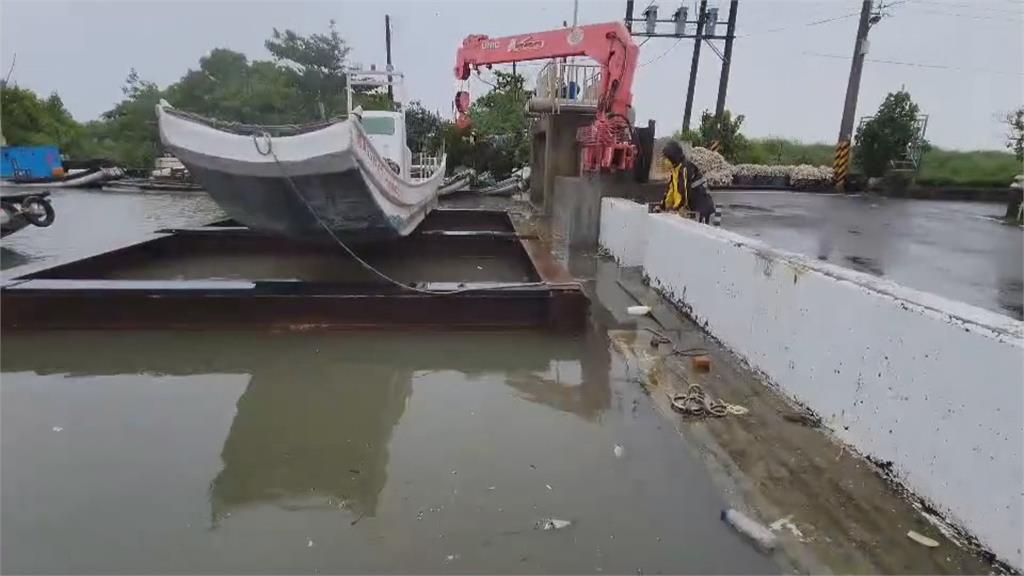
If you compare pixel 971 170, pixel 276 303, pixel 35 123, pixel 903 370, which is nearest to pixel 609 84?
pixel 276 303

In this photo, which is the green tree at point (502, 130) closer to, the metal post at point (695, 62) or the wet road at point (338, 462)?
the metal post at point (695, 62)

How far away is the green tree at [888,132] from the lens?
68.5ft

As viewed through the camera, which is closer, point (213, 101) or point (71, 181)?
point (71, 181)

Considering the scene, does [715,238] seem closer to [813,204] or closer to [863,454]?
[863,454]

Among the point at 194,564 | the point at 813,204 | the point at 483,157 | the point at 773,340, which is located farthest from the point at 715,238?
the point at 483,157

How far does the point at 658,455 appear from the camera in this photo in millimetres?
3123

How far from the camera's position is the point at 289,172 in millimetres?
5039

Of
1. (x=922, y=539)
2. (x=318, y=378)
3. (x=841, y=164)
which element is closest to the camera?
(x=922, y=539)

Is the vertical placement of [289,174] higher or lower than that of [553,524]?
higher

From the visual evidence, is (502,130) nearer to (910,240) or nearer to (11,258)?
(910,240)

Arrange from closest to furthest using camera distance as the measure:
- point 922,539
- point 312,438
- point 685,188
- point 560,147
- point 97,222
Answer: point 922,539, point 312,438, point 685,188, point 97,222, point 560,147

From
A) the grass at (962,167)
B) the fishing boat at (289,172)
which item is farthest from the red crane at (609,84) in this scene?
the grass at (962,167)

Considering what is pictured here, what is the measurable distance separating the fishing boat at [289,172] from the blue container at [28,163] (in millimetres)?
20778

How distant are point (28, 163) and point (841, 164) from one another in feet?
97.5
